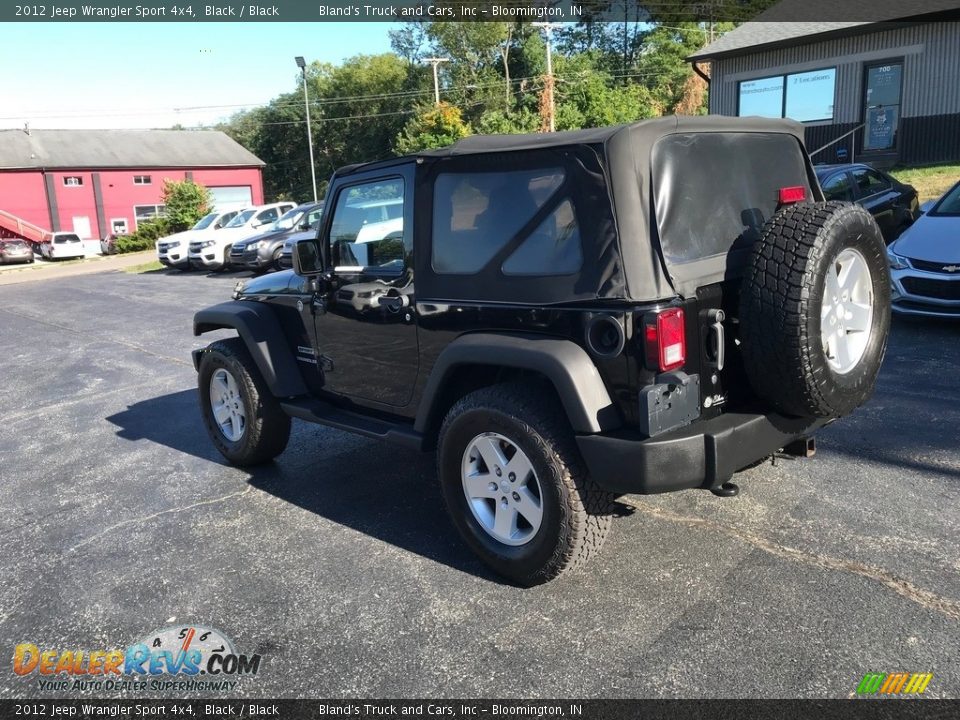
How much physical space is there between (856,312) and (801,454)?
2.35 ft

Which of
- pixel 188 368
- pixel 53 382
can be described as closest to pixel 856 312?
pixel 188 368

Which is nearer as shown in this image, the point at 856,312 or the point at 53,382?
the point at 856,312

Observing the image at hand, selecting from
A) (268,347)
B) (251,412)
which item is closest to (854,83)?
(268,347)

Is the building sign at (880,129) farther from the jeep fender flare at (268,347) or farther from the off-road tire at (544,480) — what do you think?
the off-road tire at (544,480)

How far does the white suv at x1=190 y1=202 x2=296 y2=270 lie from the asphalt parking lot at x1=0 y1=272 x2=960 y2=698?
52.0 ft

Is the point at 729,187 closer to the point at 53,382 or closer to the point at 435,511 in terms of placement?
the point at 435,511

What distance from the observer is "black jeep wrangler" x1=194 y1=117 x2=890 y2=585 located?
10.3 feet

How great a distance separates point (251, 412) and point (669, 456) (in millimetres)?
2921

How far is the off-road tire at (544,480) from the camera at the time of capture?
129 inches

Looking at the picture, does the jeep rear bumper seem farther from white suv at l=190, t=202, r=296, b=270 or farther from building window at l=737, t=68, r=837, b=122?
building window at l=737, t=68, r=837, b=122

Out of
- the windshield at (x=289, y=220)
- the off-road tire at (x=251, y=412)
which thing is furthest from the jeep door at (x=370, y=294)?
the windshield at (x=289, y=220)

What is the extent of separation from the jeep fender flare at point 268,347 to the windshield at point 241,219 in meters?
18.1

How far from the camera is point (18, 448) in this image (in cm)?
631

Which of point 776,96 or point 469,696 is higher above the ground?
point 776,96
